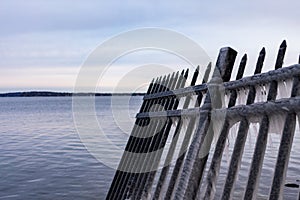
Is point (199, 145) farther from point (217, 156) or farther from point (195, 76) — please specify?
point (195, 76)

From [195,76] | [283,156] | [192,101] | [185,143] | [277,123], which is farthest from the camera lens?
[195,76]

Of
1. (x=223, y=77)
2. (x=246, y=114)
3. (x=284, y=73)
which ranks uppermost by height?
(x=223, y=77)

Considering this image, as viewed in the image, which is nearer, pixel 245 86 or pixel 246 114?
pixel 246 114

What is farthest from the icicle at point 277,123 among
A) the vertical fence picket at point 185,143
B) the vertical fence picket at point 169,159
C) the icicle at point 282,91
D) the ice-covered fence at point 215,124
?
the vertical fence picket at point 169,159

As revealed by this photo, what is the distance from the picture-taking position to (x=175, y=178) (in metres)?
4.11

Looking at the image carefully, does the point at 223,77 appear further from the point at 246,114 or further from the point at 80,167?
the point at 80,167

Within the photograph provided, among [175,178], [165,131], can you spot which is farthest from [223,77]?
[165,131]

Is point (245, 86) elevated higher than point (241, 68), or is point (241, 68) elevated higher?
point (241, 68)

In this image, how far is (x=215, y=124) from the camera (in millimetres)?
3449

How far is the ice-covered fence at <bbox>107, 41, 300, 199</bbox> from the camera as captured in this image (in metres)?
2.49

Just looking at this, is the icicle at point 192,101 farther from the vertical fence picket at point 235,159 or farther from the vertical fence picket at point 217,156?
the vertical fence picket at point 235,159

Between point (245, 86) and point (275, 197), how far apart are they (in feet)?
3.43

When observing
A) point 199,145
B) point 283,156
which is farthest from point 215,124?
point 283,156

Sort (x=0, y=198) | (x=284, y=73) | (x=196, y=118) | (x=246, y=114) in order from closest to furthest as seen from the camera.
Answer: (x=284, y=73), (x=246, y=114), (x=196, y=118), (x=0, y=198)
